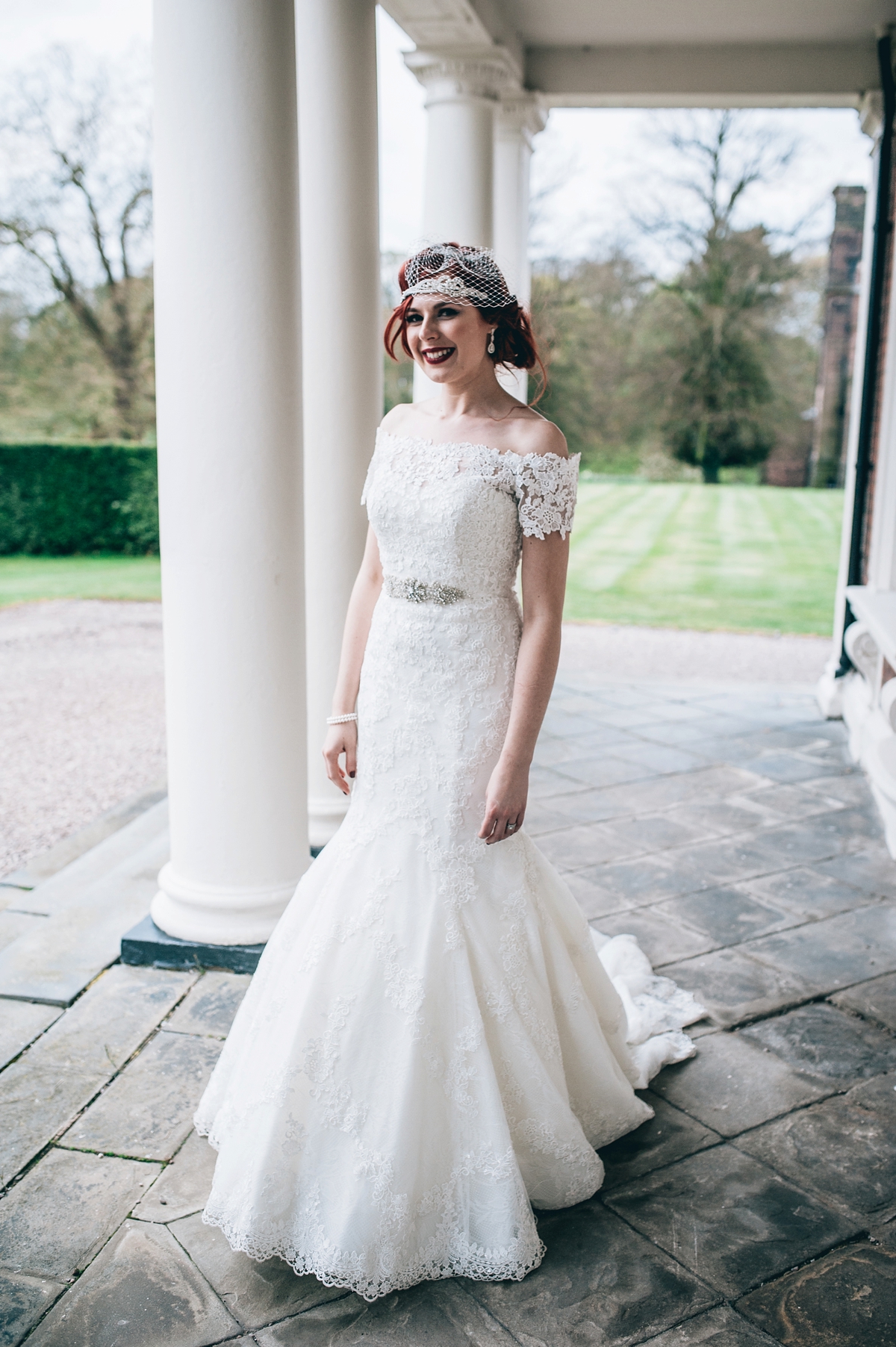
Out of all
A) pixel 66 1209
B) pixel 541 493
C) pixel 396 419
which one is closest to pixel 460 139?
pixel 396 419

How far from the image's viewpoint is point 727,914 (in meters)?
4.23

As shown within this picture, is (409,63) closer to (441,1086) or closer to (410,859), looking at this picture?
(410,859)

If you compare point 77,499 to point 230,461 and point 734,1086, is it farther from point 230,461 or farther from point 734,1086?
point 734,1086

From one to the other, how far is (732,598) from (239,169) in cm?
1318

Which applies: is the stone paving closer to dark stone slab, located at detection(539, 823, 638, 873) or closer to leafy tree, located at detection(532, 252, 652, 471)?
dark stone slab, located at detection(539, 823, 638, 873)

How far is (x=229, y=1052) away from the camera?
2.71 meters

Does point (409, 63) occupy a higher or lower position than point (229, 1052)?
higher

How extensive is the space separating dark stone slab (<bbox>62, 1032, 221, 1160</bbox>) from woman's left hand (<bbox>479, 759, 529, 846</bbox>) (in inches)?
47.6

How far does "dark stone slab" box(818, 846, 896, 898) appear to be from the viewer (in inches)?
178

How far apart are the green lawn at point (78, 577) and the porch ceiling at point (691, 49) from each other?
32.1 ft

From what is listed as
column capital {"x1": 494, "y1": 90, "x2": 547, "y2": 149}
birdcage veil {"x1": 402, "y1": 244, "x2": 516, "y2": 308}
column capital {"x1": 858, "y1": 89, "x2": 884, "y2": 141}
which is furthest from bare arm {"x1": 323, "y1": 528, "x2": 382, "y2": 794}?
column capital {"x1": 858, "y1": 89, "x2": 884, "y2": 141}

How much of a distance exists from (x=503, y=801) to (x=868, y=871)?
2.91 meters

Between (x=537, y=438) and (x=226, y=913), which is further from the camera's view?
(x=226, y=913)

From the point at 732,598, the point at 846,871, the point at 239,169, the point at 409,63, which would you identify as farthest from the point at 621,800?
the point at 732,598
